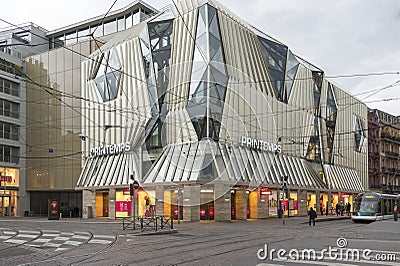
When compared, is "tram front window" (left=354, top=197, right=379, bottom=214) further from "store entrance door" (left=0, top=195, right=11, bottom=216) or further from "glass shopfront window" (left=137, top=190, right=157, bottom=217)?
"store entrance door" (left=0, top=195, right=11, bottom=216)

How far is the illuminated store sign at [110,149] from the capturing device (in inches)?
1669

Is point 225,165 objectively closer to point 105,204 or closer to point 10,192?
point 105,204

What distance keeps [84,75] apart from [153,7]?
13.7 m

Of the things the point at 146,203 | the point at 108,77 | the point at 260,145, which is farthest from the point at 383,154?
the point at 108,77

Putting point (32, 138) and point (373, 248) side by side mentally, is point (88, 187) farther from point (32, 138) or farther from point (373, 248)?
point (373, 248)

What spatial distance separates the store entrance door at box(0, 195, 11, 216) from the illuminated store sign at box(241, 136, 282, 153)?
3175cm

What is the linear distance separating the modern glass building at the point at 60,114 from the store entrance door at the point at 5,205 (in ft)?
9.59

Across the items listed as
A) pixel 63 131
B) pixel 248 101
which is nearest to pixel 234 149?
pixel 248 101

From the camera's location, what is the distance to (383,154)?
8212 centimetres

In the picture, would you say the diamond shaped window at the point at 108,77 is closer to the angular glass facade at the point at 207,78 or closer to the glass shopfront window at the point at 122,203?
the glass shopfront window at the point at 122,203

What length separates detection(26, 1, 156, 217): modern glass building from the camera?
174ft
